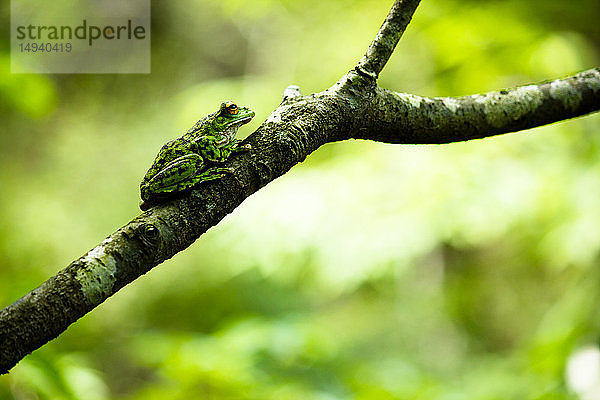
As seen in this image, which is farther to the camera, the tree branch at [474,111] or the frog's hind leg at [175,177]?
the tree branch at [474,111]

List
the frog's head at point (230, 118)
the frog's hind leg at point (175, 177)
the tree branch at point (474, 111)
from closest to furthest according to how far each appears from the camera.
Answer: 1. the frog's hind leg at point (175, 177)
2. the tree branch at point (474, 111)
3. the frog's head at point (230, 118)

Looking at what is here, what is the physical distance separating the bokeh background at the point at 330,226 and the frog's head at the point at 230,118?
110 cm

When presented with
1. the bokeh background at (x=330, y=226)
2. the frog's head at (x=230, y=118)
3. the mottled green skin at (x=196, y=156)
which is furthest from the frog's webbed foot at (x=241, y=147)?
the bokeh background at (x=330, y=226)

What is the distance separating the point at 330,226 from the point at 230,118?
334cm

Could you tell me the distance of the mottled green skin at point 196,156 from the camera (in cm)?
136

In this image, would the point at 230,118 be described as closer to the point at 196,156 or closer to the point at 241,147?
the point at 196,156

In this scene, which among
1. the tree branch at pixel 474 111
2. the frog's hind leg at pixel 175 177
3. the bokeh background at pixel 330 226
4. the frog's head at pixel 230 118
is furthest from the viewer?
the bokeh background at pixel 330 226

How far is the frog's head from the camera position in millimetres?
1745

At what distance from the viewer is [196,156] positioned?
1598 millimetres

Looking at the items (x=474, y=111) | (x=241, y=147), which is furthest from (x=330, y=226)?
(x=241, y=147)

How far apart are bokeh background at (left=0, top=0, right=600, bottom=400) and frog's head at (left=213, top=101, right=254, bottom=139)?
3.62ft

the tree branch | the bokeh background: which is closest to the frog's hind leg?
the tree branch

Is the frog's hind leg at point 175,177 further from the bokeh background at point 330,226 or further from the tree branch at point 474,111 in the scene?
the bokeh background at point 330,226

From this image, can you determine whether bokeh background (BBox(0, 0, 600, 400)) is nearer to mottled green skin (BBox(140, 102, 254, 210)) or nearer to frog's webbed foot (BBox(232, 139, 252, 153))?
mottled green skin (BBox(140, 102, 254, 210))
